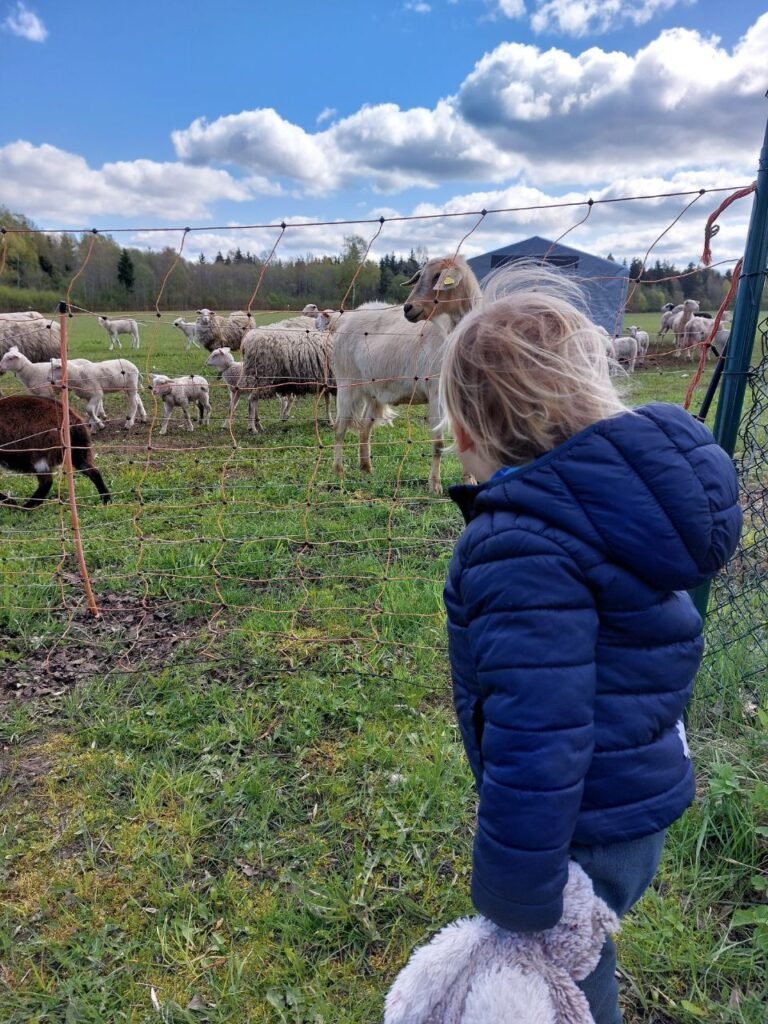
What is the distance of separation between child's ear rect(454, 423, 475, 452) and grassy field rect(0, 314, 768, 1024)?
1523mm

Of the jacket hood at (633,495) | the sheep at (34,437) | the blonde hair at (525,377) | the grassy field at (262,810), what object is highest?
the blonde hair at (525,377)

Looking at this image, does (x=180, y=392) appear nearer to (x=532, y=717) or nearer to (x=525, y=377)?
(x=525, y=377)

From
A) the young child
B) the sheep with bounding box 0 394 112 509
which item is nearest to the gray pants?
the young child

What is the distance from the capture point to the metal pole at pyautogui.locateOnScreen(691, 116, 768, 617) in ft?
6.56

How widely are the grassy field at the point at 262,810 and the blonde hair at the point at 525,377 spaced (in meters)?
1.54

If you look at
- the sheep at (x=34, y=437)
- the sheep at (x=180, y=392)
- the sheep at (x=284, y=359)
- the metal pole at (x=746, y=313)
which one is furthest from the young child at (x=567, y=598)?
the sheep at (x=284, y=359)

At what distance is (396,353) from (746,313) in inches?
188

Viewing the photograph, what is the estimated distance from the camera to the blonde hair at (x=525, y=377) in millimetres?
1112

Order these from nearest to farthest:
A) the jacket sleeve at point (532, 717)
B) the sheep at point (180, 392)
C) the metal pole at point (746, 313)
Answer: the jacket sleeve at point (532, 717)
the metal pole at point (746, 313)
the sheep at point (180, 392)

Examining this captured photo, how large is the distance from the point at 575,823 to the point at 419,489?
5.25 metres

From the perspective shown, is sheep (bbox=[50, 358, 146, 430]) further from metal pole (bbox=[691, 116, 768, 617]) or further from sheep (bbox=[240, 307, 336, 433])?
metal pole (bbox=[691, 116, 768, 617])

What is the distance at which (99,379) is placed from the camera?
10414 millimetres

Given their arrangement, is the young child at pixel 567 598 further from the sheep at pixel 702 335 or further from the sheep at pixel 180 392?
the sheep at pixel 180 392

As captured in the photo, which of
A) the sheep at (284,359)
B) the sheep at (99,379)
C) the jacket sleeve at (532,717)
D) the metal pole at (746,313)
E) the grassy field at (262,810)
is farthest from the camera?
the sheep at (284,359)
